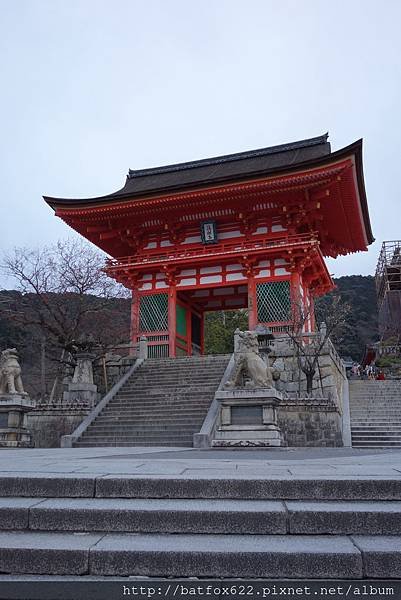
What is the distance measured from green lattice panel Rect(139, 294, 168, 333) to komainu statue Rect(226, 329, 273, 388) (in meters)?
9.80

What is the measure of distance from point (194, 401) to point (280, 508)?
36.6 feet

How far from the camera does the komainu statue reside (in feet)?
38.0

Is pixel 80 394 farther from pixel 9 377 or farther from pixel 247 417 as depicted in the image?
pixel 247 417

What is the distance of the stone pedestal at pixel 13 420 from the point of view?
45.4 ft

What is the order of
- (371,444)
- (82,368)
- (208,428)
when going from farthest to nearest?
(82,368) → (371,444) → (208,428)

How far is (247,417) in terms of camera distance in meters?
11.3

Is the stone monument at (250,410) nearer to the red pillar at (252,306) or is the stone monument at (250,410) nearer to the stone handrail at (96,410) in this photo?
the stone handrail at (96,410)

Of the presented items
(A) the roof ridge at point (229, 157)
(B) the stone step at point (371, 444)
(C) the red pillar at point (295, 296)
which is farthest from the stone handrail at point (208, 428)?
(A) the roof ridge at point (229, 157)

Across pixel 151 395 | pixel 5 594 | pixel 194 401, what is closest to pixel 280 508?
pixel 5 594

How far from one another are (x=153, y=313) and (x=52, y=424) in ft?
27.1

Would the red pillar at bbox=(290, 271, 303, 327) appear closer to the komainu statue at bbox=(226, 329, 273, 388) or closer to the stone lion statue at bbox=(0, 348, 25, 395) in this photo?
the komainu statue at bbox=(226, 329, 273, 388)

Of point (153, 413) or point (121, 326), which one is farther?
point (121, 326)

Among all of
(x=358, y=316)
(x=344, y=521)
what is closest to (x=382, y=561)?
(x=344, y=521)

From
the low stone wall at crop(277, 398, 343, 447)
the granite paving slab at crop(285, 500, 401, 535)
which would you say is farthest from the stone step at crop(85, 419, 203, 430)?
the granite paving slab at crop(285, 500, 401, 535)
